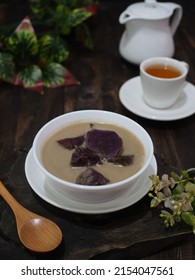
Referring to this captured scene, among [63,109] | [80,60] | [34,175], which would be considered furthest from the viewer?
[80,60]

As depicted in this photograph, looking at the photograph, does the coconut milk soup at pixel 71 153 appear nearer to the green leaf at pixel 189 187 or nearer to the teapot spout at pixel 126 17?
the green leaf at pixel 189 187

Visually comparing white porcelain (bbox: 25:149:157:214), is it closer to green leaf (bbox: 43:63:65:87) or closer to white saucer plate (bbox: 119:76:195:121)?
white saucer plate (bbox: 119:76:195:121)

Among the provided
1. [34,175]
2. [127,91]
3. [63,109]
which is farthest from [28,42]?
[34,175]

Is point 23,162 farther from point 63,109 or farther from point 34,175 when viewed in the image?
point 63,109

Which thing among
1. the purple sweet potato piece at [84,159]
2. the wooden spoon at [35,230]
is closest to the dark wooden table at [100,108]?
the wooden spoon at [35,230]

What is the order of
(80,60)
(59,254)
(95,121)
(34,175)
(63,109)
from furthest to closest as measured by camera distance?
(80,60) < (63,109) < (95,121) < (34,175) < (59,254)

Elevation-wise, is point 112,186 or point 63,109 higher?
point 112,186

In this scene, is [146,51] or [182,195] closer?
[182,195]
